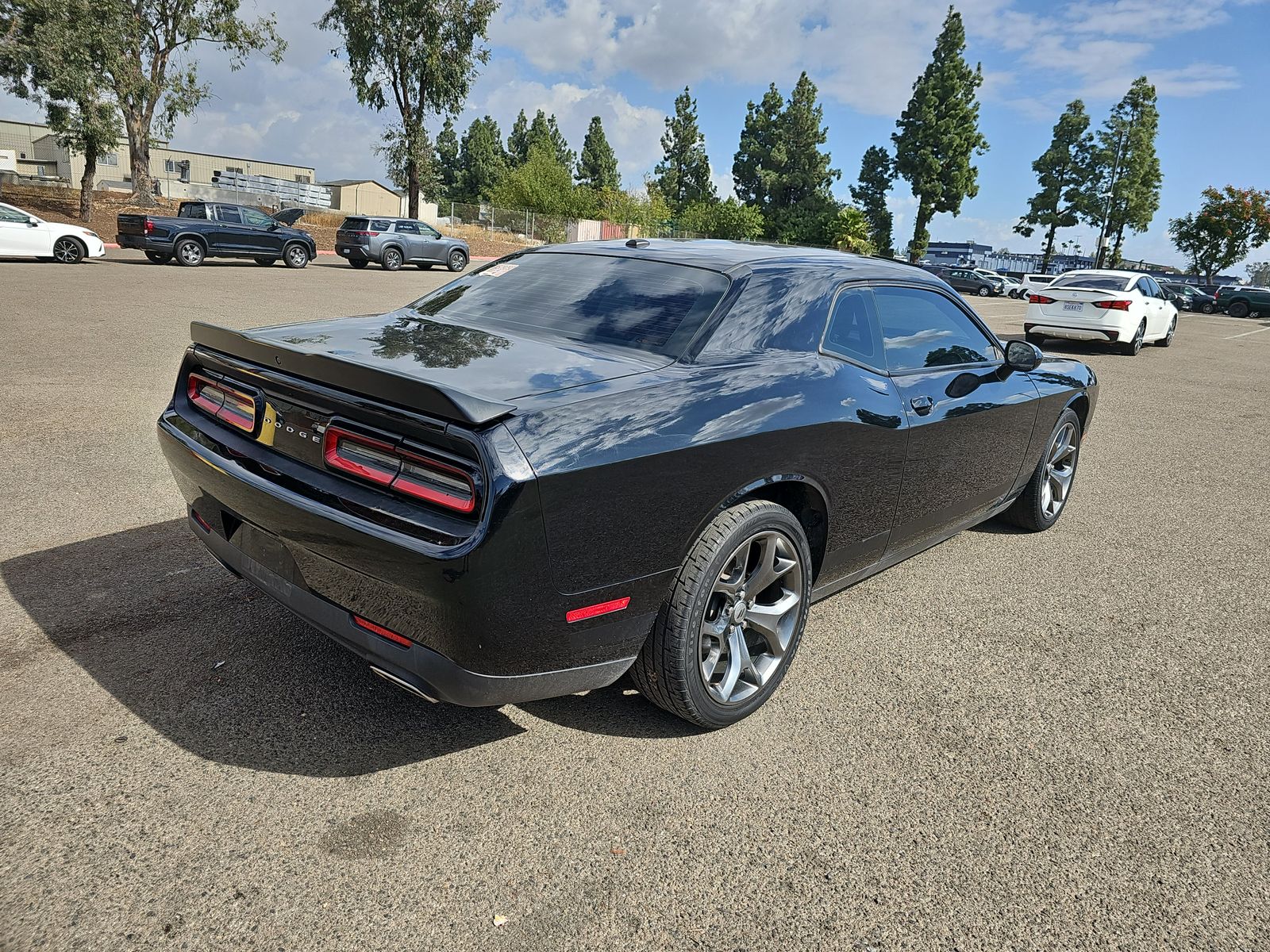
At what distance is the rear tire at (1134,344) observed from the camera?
52.0 feet

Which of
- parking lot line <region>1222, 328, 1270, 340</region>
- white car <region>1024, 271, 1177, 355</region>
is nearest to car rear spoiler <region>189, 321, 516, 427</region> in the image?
white car <region>1024, 271, 1177, 355</region>

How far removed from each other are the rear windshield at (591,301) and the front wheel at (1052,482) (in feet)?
8.70

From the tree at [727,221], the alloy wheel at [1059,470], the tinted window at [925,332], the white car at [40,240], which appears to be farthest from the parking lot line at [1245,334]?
the tree at [727,221]

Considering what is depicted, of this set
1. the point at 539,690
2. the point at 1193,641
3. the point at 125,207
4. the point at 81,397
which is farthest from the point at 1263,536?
the point at 125,207

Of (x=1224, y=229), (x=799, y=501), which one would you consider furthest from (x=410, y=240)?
(x=1224, y=229)

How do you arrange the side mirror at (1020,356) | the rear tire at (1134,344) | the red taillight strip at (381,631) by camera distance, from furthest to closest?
1. the rear tire at (1134,344)
2. the side mirror at (1020,356)
3. the red taillight strip at (381,631)

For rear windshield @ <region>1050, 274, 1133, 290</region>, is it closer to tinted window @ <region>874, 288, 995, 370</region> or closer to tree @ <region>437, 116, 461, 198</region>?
tinted window @ <region>874, 288, 995, 370</region>

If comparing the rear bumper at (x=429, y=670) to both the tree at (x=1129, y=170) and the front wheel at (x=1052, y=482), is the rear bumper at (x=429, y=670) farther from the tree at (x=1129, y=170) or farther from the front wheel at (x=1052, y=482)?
the tree at (x=1129, y=170)

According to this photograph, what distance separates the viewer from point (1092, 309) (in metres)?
15.4

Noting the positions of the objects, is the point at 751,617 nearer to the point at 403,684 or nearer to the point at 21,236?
the point at 403,684

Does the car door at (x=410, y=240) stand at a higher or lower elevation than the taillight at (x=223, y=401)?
higher

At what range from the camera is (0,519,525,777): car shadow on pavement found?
2660mm

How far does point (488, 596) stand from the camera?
216 centimetres

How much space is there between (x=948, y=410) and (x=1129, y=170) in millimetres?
71811
